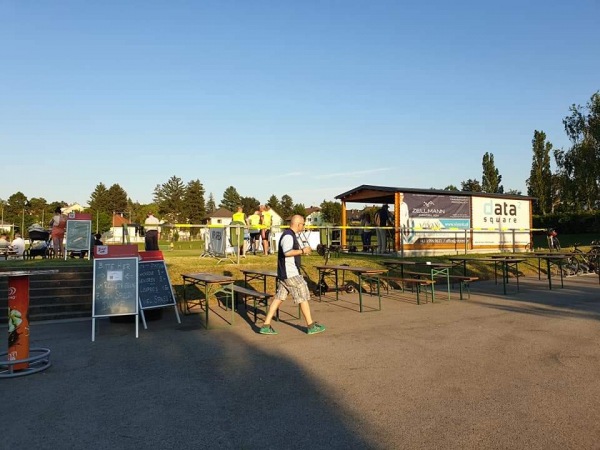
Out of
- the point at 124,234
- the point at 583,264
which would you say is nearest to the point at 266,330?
the point at 124,234

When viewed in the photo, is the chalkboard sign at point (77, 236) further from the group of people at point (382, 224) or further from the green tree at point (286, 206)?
the green tree at point (286, 206)

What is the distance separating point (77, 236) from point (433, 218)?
47.3 feet

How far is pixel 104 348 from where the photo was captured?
21.3 ft

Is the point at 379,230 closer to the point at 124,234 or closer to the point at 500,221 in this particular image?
the point at 500,221

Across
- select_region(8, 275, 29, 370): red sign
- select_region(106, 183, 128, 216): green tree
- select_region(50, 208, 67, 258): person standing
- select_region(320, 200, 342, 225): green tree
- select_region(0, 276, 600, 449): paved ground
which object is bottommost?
select_region(0, 276, 600, 449): paved ground

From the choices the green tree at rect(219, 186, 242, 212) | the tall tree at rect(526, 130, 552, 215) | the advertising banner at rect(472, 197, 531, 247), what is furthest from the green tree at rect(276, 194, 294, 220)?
the advertising banner at rect(472, 197, 531, 247)

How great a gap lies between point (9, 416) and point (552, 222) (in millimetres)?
48523

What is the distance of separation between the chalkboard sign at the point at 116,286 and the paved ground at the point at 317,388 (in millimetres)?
509

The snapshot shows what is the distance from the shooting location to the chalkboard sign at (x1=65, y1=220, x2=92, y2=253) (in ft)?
45.7

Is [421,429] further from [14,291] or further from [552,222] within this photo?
[552,222]

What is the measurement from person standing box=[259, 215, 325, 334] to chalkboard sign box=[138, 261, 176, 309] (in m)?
2.12

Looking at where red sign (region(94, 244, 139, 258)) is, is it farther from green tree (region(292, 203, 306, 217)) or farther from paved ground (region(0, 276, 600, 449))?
green tree (region(292, 203, 306, 217))

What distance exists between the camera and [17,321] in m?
5.27

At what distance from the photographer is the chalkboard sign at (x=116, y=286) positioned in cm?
715
